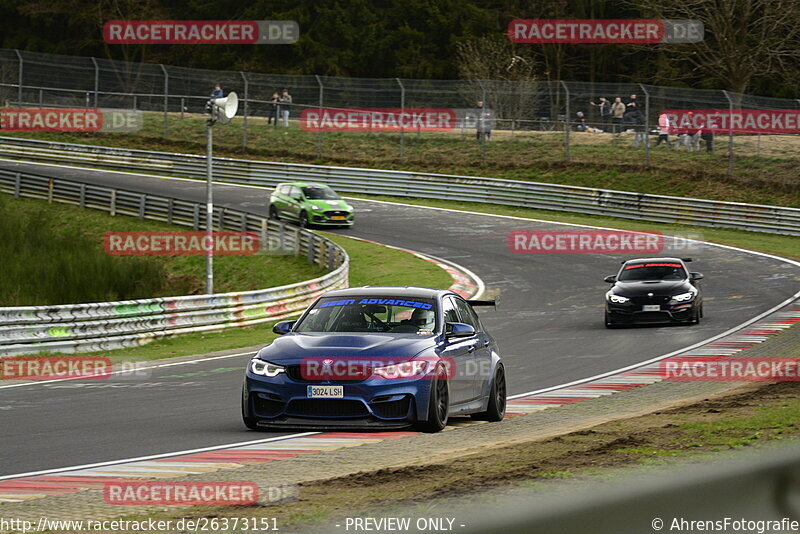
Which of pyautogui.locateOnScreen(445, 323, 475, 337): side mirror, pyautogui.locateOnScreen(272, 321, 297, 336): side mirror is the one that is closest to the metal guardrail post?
pyautogui.locateOnScreen(445, 323, 475, 337): side mirror

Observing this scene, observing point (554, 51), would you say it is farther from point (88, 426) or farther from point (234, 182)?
point (88, 426)

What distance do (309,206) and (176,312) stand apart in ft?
59.5

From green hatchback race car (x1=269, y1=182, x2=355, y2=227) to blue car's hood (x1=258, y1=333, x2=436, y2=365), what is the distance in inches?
1167

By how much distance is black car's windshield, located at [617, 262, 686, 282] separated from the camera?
23.7 m

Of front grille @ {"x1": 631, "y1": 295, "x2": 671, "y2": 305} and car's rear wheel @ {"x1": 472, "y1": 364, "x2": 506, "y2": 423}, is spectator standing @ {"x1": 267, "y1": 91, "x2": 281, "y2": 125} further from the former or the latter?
car's rear wheel @ {"x1": 472, "y1": 364, "x2": 506, "y2": 423}

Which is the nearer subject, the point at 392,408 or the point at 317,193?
the point at 392,408

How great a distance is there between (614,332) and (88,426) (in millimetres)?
12555

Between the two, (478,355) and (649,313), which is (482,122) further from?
(478,355)

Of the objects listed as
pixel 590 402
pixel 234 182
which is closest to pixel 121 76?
pixel 234 182

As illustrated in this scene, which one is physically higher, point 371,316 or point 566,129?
point 566,129

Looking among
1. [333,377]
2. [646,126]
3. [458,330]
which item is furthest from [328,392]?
[646,126]

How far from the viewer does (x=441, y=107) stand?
168 feet

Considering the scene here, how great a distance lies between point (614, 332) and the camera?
22219 millimetres

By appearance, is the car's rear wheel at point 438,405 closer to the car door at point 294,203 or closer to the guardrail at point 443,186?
the car door at point 294,203
